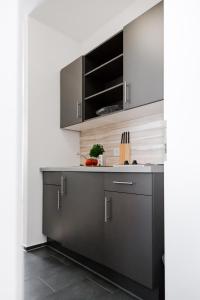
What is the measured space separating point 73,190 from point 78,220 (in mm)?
282

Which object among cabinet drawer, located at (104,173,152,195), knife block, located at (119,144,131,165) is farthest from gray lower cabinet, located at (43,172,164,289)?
knife block, located at (119,144,131,165)

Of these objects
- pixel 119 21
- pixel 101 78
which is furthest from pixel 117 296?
pixel 119 21

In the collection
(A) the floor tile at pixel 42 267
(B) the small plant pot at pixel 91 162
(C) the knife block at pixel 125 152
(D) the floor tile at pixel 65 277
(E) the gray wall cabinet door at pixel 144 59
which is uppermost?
(E) the gray wall cabinet door at pixel 144 59

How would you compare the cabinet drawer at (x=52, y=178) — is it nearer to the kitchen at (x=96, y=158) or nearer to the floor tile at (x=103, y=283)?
the kitchen at (x=96, y=158)

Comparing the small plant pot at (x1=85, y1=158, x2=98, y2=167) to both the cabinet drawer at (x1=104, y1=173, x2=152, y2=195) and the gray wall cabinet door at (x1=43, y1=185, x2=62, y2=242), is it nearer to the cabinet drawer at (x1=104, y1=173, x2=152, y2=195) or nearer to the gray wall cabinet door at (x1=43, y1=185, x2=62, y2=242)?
the gray wall cabinet door at (x1=43, y1=185, x2=62, y2=242)

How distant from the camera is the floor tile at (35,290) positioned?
151 centimetres

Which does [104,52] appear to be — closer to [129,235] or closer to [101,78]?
[101,78]

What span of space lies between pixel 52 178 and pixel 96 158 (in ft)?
1.89

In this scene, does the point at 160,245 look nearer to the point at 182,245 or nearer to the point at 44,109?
the point at 182,245

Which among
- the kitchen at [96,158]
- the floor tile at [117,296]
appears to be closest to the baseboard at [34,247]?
the kitchen at [96,158]

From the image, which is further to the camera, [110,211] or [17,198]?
[110,211]

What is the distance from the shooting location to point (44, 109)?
8.66 ft

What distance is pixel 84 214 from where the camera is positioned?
6.30ft

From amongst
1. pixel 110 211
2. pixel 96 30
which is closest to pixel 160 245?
pixel 110 211
